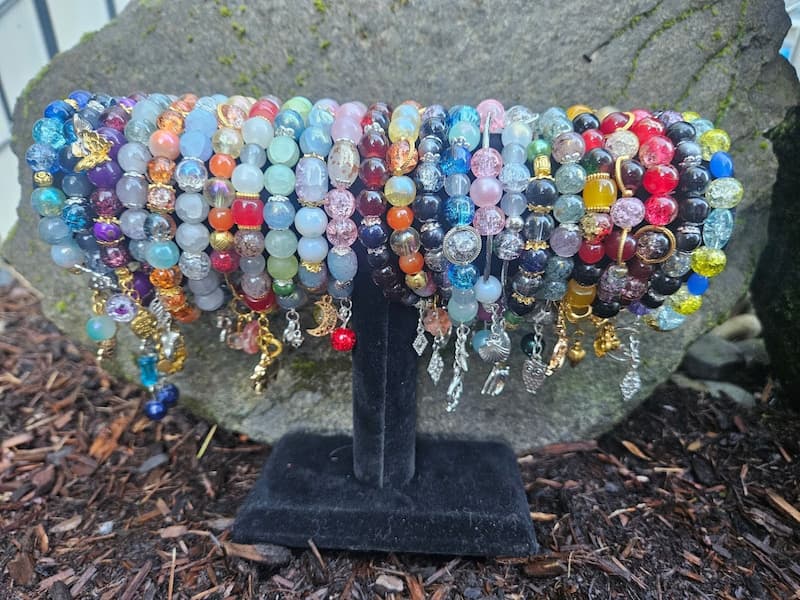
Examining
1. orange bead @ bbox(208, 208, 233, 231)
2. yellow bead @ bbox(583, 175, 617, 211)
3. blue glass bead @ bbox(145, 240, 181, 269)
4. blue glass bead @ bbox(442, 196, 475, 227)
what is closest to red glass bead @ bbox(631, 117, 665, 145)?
yellow bead @ bbox(583, 175, 617, 211)

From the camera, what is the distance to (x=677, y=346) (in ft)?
4.98

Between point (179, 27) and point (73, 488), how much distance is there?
4.03 feet

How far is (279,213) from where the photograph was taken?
95cm

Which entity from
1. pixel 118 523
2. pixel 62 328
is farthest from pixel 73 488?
pixel 62 328

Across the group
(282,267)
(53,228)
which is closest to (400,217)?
(282,267)

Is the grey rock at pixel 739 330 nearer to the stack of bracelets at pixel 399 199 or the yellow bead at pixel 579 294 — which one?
the stack of bracelets at pixel 399 199

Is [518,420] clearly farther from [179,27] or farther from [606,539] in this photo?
[179,27]

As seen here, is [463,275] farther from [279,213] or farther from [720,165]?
[720,165]

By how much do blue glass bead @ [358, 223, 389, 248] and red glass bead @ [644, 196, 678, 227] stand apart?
449mm

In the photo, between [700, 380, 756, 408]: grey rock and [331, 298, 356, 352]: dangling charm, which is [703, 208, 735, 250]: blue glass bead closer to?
[331, 298, 356, 352]: dangling charm

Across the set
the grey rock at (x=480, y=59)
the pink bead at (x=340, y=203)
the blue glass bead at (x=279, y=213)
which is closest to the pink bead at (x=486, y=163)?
the pink bead at (x=340, y=203)

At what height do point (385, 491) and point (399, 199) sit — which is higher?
point (399, 199)

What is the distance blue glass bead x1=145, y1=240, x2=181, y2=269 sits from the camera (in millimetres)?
1006

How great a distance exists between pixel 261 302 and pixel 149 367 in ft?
1.32
